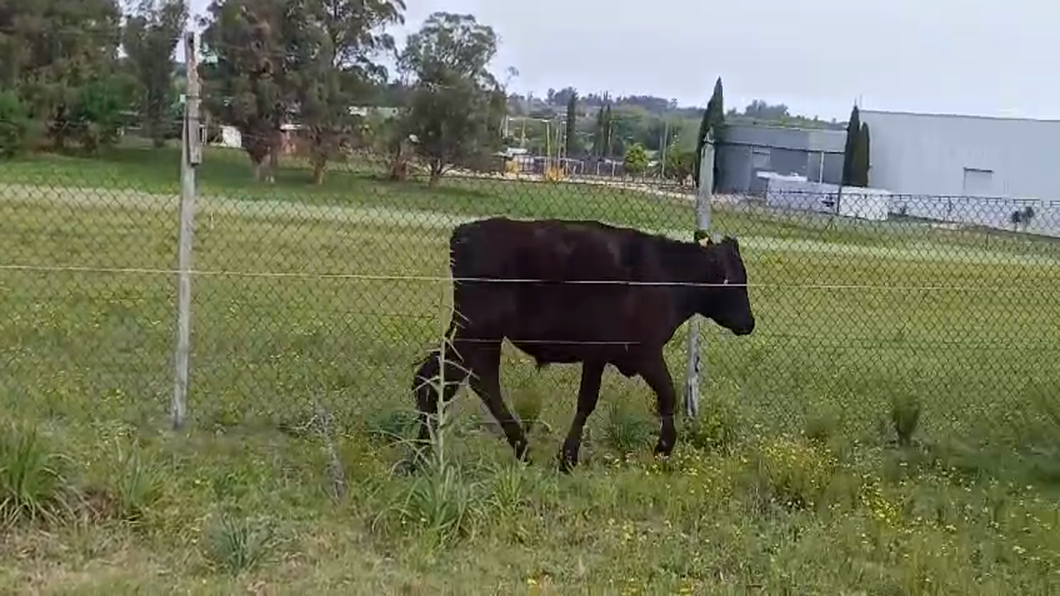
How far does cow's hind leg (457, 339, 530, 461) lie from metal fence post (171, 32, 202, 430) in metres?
1.57

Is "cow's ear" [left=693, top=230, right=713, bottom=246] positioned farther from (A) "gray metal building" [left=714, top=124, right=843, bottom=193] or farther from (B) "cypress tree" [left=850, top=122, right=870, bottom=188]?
(B) "cypress tree" [left=850, top=122, right=870, bottom=188]

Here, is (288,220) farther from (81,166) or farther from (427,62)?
(427,62)

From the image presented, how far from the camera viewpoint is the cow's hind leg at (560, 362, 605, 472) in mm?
7090

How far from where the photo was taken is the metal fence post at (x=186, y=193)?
6941 mm

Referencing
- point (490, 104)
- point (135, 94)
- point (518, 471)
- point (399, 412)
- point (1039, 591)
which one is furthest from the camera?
point (490, 104)

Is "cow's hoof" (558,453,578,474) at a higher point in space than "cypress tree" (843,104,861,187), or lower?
lower

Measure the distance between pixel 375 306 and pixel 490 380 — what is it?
16.8 ft

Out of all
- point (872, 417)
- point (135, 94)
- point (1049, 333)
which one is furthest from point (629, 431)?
point (1049, 333)

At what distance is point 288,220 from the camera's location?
29.6 feet

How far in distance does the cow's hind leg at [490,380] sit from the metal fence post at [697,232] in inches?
53.0

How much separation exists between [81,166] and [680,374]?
4.66 m

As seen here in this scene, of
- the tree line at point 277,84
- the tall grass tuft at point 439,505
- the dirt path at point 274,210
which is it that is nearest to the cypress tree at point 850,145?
the tree line at point 277,84

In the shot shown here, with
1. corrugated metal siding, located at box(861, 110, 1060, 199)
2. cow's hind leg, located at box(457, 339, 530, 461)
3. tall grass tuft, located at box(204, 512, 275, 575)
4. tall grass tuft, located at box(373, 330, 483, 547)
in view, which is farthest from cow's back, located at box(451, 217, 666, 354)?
corrugated metal siding, located at box(861, 110, 1060, 199)

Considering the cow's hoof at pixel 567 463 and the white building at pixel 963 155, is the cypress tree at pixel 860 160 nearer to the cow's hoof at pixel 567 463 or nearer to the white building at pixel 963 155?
the white building at pixel 963 155
